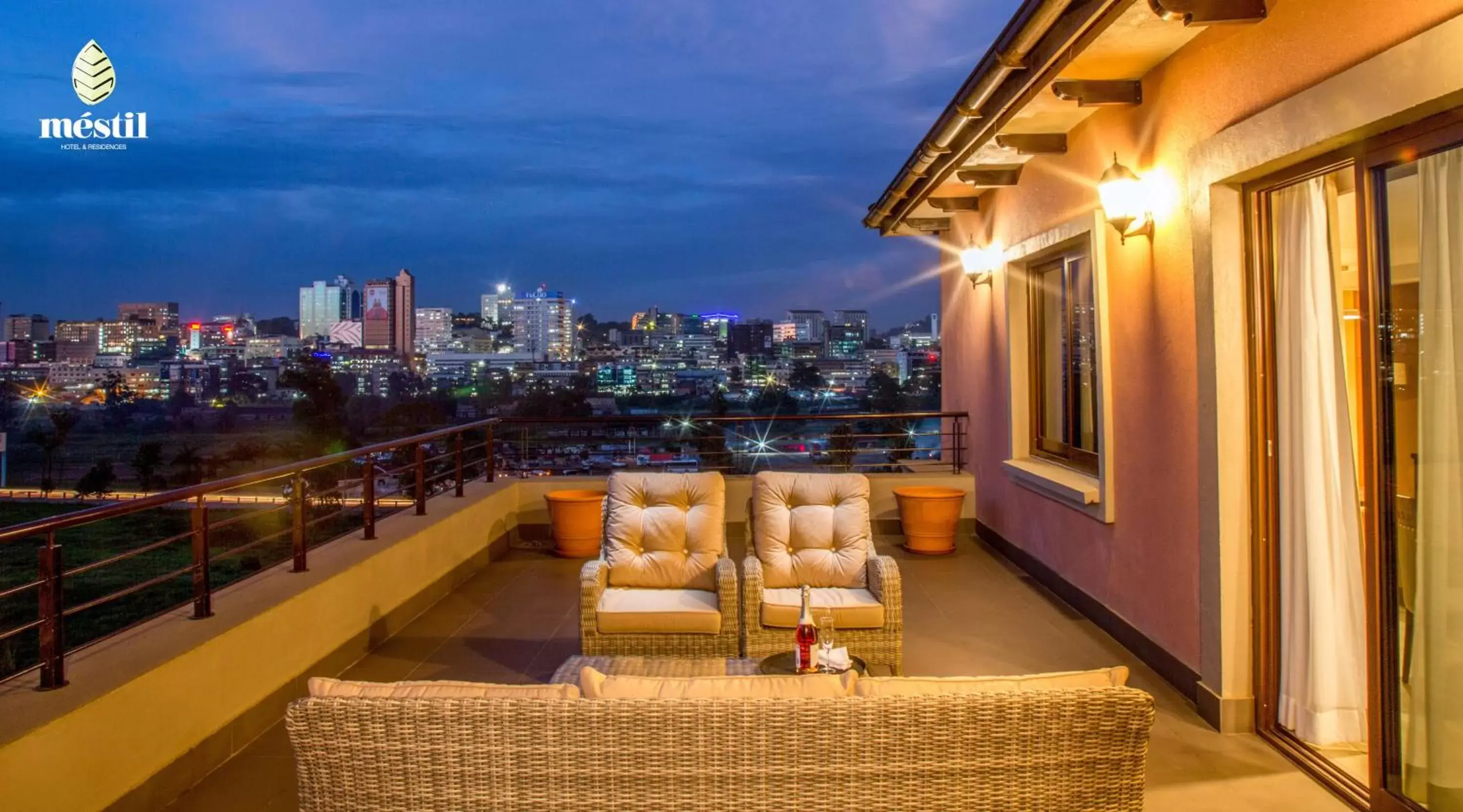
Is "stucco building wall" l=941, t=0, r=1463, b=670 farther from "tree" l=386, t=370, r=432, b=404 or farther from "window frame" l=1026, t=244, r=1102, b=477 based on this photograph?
"tree" l=386, t=370, r=432, b=404

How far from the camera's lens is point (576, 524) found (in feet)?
23.0

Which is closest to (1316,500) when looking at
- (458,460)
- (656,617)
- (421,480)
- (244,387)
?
(656,617)

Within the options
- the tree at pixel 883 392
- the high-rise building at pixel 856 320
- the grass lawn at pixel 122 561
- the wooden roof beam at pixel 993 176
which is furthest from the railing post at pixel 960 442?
the grass lawn at pixel 122 561

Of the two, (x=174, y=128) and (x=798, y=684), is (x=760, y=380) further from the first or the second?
(x=174, y=128)

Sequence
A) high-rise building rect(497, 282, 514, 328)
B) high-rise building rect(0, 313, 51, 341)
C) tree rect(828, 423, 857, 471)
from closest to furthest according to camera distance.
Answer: tree rect(828, 423, 857, 471) → high-rise building rect(0, 313, 51, 341) → high-rise building rect(497, 282, 514, 328)

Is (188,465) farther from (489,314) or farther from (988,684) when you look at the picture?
(988,684)

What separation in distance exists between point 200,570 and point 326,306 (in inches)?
1617

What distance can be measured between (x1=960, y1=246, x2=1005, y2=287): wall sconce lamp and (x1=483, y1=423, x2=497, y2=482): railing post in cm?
427

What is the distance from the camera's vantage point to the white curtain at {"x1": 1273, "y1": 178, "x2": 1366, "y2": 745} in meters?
3.11

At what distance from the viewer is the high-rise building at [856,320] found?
694 inches

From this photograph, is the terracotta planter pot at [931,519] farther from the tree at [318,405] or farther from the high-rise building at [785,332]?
the tree at [318,405]

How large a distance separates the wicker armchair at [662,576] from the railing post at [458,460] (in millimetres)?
2483

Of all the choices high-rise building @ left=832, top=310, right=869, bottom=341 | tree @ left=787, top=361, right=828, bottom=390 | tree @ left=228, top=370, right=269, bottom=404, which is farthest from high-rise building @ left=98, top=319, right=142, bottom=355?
tree @ left=787, top=361, right=828, bottom=390

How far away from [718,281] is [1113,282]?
4515cm
